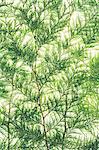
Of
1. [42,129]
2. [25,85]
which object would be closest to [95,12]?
[25,85]

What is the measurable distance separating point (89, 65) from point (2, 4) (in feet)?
1.41

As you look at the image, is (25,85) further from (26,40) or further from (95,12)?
(95,12)

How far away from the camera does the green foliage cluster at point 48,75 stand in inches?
67.6

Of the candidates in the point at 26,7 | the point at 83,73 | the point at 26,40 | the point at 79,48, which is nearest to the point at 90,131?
the point at 83,73

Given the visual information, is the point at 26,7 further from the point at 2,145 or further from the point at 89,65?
the point at 2,145

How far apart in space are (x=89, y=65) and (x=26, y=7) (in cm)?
35

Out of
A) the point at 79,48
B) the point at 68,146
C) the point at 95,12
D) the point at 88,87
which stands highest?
the point at 95,12

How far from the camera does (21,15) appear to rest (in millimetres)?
1716

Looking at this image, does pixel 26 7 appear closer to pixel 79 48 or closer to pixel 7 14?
pixel 7 14

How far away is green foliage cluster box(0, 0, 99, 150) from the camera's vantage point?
172 cm

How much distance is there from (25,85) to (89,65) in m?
0.27

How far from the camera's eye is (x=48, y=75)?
1739 millimetres

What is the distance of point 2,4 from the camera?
1.71 metres

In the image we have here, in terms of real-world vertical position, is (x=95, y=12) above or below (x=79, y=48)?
above
